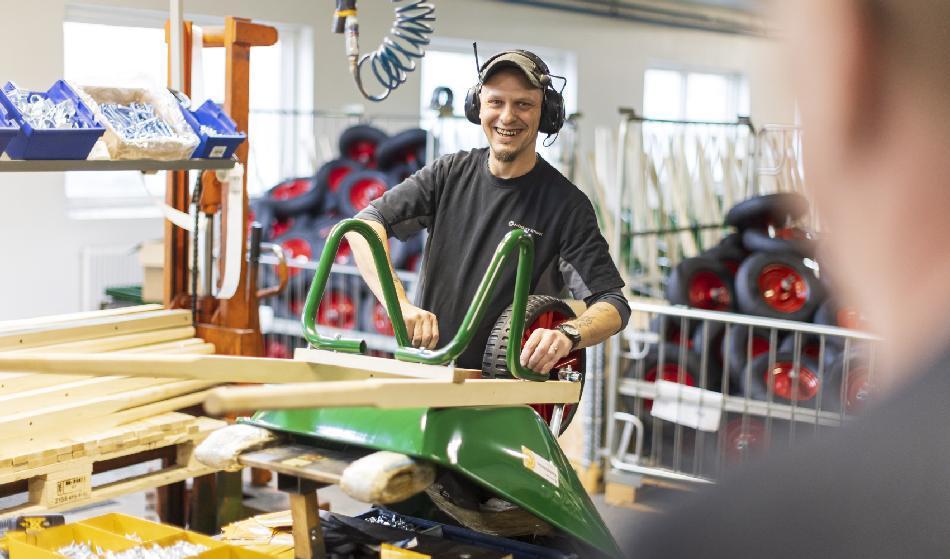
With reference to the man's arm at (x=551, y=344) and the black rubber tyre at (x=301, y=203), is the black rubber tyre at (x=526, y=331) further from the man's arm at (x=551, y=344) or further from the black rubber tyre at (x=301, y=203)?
the black rubber tyre at (x=301, y=203)

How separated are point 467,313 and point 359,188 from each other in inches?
243

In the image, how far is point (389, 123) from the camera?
41.0 ft

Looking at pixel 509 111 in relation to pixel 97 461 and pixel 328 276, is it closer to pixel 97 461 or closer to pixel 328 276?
pixel 328 276

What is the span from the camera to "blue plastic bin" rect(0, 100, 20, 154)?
331 centimetres

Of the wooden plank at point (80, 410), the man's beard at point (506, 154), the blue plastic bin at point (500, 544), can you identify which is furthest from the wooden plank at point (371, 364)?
the wooden plank at point (80, 410)

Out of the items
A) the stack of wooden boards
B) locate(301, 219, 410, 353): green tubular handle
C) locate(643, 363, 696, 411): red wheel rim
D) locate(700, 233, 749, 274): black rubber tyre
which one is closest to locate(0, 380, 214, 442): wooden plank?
the stack of wooden boards

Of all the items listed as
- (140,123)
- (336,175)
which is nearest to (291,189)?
(336,175)

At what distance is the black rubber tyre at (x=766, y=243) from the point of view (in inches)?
240

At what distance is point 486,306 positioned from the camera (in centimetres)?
223

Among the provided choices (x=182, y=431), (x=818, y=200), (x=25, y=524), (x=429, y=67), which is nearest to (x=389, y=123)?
(x=429, y=67)

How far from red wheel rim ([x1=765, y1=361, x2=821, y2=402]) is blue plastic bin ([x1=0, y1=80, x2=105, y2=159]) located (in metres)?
3.55

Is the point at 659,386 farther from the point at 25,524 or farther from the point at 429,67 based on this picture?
the point at 429,67

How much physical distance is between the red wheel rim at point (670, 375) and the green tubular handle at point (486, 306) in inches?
140

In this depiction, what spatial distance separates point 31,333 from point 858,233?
3.83m
